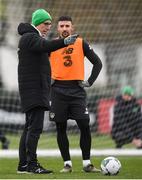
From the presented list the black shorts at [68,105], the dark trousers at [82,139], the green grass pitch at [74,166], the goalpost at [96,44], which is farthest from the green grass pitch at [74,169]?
the goalpost at [96,44]

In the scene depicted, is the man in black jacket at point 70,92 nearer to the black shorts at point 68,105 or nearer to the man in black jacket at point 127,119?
the black shorts at point 68,105

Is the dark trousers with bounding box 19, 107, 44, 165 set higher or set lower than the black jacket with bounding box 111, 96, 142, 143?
higher

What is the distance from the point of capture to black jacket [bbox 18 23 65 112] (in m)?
9.23

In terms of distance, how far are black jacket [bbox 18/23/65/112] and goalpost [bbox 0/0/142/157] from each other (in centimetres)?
669

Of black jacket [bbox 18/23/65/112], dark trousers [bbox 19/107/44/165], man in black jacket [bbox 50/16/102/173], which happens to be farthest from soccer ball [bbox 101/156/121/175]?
→ black jacket [bbox 18/23/65/112]

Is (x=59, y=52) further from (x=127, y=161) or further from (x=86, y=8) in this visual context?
(x=86, y=8)

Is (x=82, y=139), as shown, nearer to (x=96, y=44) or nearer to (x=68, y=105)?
(x=68, y=105)

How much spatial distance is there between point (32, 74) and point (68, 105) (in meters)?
0.82

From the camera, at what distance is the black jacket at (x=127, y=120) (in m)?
16.4

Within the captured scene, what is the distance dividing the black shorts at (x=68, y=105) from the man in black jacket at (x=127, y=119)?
6357 millimetres

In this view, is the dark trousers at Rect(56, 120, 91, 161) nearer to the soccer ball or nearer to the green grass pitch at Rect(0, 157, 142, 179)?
the green grass pitch at Rect(0, 157, 142, 179)

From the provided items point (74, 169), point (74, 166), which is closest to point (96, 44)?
point (74, 166)

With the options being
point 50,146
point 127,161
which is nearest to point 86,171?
point 127,161

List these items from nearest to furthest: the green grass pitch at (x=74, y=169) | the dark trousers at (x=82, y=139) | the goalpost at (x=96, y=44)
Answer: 1. the green grass pitch at (x=74, y=169)
2. the dark trousers at (x=82, y=139)
3. the goalpost at (x=96, y=44)
